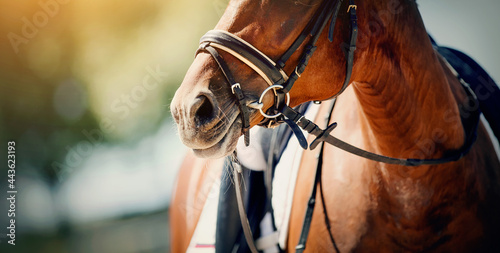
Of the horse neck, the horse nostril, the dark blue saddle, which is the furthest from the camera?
the dark blue saddle

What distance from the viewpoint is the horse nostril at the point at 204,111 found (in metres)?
1.47

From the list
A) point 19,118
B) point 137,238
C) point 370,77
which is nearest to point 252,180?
point 370,77

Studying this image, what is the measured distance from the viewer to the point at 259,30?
1.59 metres

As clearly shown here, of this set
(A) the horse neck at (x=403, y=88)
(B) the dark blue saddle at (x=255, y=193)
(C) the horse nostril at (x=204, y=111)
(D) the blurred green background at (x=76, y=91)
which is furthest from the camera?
(D) the blurred green background at (x=76, y=91)

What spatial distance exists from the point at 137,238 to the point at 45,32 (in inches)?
314

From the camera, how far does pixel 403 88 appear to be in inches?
75.9

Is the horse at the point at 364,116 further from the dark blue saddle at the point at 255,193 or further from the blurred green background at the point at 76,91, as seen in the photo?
the blurred green background at the point at 76,91

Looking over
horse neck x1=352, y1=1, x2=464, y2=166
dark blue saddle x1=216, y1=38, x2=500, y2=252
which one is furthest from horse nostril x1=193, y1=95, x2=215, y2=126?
dark blue saddle x1=216, y1=38, x2=500, y2=252

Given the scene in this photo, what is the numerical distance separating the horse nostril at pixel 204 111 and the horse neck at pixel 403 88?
770 mm

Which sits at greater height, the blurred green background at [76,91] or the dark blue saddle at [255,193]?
the blurred green background at [76,91]

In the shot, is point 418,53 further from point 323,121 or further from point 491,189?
point 491,189

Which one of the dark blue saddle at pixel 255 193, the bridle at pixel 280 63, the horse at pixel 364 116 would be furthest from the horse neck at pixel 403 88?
the dark blue saddle at pixel 255 193

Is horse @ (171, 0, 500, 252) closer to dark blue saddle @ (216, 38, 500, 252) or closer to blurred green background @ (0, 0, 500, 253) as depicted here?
dark blue saddle @ (216, 38, 500, 252)

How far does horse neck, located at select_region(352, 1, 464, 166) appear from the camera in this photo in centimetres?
186
